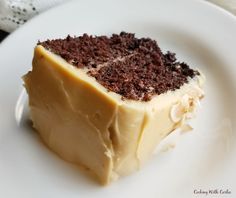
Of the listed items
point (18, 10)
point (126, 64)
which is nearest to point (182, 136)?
point (126, 64)

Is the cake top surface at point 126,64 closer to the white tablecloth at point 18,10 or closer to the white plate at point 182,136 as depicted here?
the white plate at point 182,136

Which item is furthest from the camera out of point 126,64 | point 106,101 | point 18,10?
point 18,10

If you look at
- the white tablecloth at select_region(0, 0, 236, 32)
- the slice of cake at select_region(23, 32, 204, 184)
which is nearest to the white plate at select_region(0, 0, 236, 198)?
the slice of cake at select_region(23, 32, 204, 184)

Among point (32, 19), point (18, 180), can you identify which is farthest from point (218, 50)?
point (18, 180)

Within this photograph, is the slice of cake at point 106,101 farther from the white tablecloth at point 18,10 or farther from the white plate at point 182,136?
the white tablecloth at point 18,10

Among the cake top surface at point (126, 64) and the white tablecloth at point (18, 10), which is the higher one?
the white tablecloth at point (18, 10)

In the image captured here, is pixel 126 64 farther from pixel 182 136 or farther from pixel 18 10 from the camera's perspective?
pixel 18 10

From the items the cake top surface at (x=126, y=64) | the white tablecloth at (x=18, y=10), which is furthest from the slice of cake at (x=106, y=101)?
the white tablecloth at (x=18, y=10)

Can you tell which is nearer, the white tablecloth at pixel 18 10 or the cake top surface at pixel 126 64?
the cake top surface at pixel 126 64
